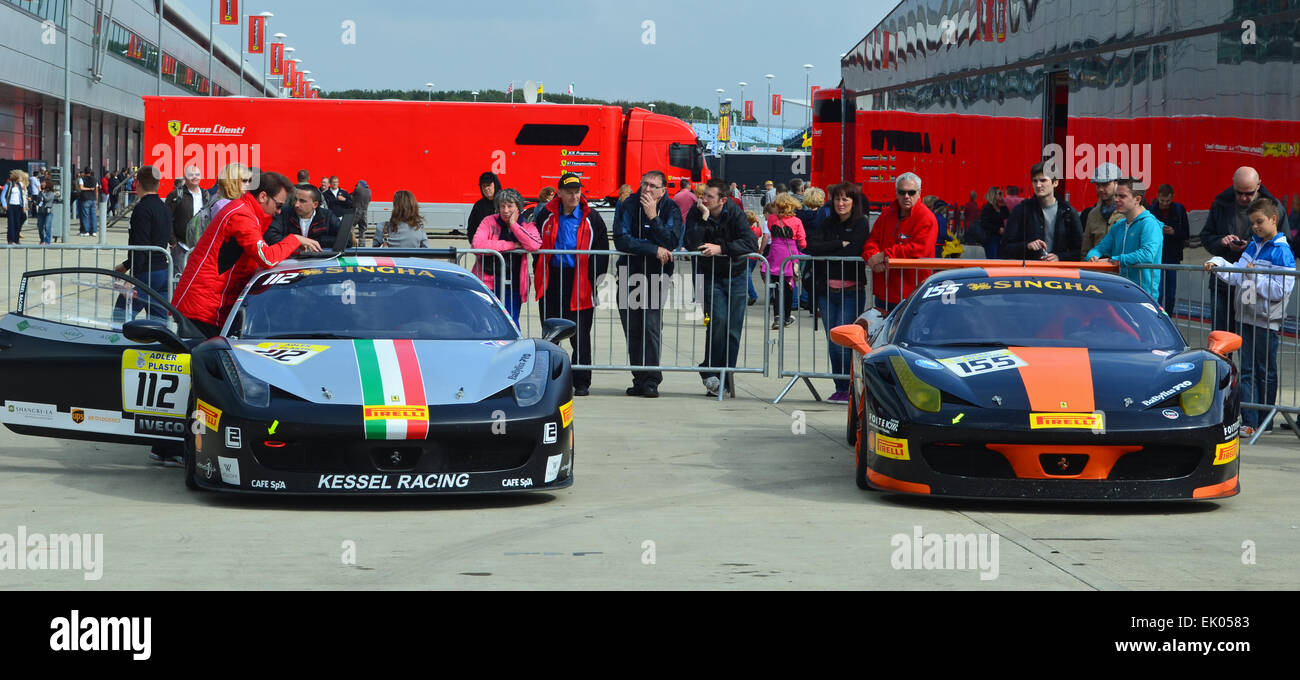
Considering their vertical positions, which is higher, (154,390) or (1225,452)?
(154,390)

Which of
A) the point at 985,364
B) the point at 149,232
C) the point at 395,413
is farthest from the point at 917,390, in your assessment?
the point at 149,232

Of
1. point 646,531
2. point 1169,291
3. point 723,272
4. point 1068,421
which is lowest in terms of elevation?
point 646,531

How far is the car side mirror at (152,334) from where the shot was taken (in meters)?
7.76

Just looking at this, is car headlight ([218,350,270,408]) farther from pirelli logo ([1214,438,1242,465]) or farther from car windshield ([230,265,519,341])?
pirelli logo ([1214,438,1242,465])

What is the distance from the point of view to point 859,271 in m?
12.6

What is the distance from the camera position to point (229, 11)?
192 feet

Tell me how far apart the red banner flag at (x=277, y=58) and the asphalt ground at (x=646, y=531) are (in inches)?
2922

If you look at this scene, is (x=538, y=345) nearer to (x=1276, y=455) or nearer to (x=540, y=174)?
(x=1276, y=455)

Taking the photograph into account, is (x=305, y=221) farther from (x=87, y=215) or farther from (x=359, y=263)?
(x=87, y=215)

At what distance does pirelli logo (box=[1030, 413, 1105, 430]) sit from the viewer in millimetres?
7297

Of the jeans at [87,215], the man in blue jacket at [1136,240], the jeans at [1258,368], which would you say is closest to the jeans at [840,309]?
the man in blue jacket at [1136,240]

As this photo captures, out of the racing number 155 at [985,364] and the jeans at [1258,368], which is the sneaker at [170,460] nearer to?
the racing number 155 at [985,364]

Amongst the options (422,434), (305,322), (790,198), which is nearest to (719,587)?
(422,434)

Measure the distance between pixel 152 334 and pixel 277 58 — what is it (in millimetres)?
76664
